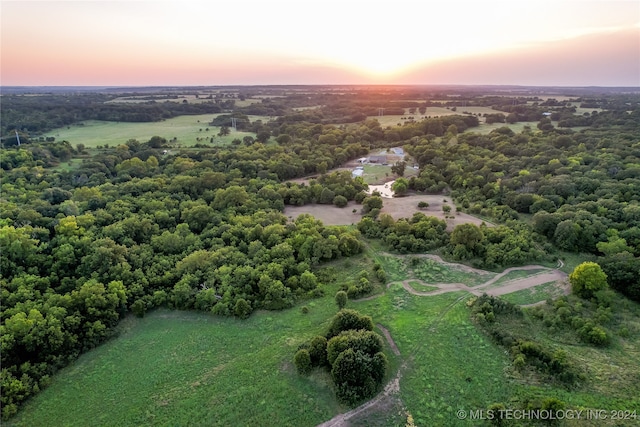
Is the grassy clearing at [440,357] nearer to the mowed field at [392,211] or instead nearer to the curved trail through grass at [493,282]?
the curved trail through grass at [493,282]

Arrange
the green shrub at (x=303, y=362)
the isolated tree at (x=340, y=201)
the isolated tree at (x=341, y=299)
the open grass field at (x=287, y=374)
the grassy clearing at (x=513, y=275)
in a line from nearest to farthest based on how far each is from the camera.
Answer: the open grass field at (x=287, y=374), the green shrub at (x=303, y=362), the isolated tree at (x=341, y=299), the grassy clearing at (x=513, y=275), the isolated tree at (x=340, y=201)

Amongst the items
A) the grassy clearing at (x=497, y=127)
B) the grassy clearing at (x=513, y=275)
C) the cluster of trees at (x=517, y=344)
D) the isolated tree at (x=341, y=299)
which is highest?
the grassy clearing at (x=497, y=127)

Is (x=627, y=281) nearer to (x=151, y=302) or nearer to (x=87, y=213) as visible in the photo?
(x=151, y=302)

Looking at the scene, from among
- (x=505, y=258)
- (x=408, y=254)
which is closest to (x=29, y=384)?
(x=408, y=254)

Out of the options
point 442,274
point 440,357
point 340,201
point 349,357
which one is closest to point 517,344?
point 440,357

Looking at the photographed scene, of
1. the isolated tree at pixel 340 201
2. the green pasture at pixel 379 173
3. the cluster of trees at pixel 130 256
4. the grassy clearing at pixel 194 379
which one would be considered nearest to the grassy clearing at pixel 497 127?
the green pasture at pixel 379 173

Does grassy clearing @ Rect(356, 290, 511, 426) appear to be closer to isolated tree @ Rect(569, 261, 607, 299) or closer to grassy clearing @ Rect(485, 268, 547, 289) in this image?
grassy clearing @ Rect(485, 268, 547, 289)

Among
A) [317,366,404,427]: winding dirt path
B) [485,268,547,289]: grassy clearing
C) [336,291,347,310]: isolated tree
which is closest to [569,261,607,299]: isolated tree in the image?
[485,268,547,289]: grassy clearing
